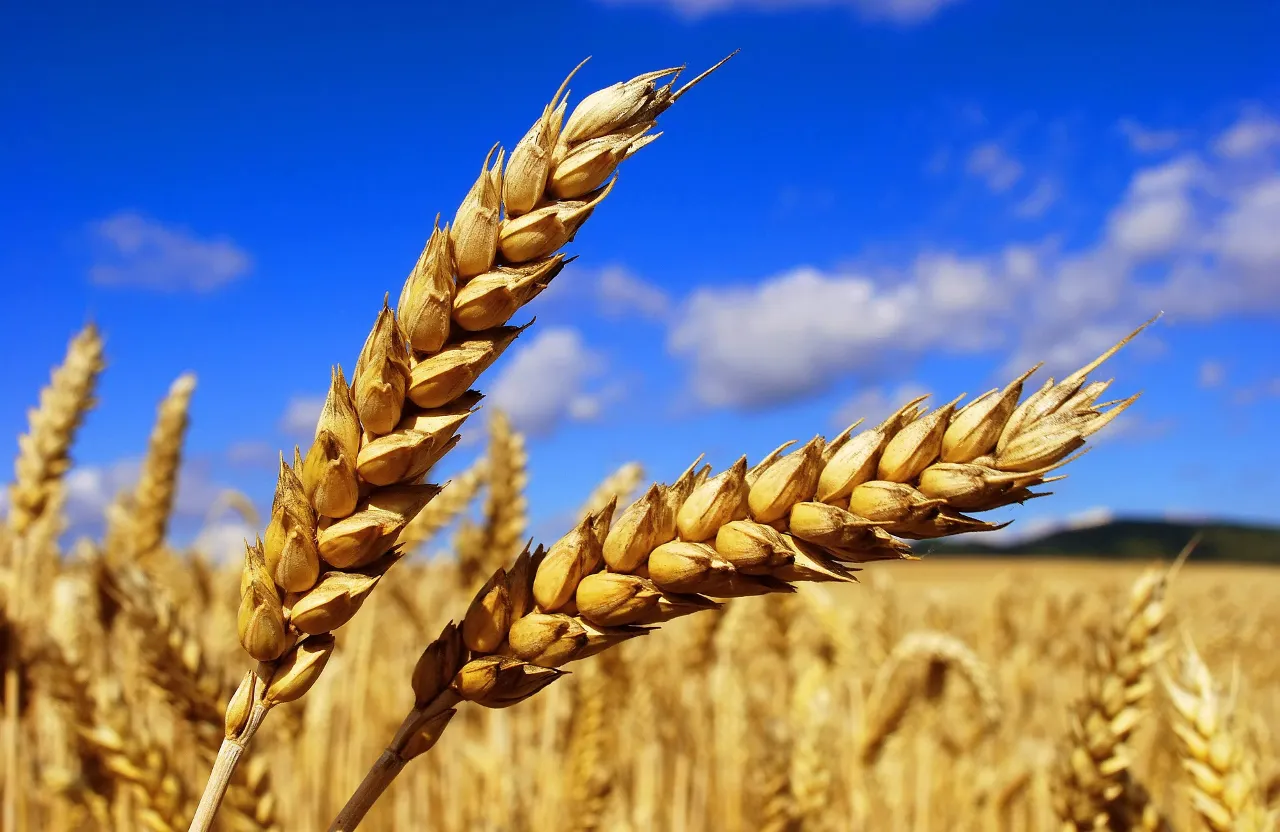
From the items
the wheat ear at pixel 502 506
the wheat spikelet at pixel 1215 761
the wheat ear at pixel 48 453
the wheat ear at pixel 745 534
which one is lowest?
the wheat spikelet at pixel 1215 761

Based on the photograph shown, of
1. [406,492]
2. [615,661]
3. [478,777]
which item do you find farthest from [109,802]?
[406,492]

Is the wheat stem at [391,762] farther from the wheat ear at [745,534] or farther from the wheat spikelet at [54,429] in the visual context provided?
the wheat spikelet at [54,429]

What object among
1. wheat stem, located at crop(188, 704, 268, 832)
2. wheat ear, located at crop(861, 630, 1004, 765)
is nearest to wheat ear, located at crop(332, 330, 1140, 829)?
wheat stem, located at crop(188, 704, 268, 832)

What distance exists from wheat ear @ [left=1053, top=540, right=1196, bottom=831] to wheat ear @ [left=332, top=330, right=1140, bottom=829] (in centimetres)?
120

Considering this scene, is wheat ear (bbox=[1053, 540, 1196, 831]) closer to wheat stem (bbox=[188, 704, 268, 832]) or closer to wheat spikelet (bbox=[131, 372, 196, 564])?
wheat stem (bbox=[188, 704, 268, 832])

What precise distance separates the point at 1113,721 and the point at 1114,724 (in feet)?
0.04

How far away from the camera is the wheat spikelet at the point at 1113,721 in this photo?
5.75ft

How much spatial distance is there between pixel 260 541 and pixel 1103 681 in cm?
164

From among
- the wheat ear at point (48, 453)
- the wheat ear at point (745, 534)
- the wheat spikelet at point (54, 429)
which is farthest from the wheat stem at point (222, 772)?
the wheat spikelet at point (54, 429)

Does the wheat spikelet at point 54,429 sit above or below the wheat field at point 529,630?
above

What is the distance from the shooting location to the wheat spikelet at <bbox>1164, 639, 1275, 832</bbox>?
63.9 inches

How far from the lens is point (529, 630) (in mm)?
856

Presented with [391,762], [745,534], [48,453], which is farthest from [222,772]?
[48,453]

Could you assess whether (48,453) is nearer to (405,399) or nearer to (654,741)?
(654,741)
